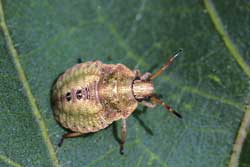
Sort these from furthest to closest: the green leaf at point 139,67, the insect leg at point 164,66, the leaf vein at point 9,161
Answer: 1. the insect leg at point 164,66
2. the green leaf at point 139,67
3. the leaf vein at point 9,161

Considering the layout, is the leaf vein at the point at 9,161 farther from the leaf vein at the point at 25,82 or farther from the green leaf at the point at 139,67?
the leaf vein at the point at 25,82

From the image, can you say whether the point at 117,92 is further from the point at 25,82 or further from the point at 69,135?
the point at 25,82

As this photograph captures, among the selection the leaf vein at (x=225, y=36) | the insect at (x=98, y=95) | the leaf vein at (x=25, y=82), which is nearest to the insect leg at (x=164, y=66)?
the insect at (x=98, y=95)

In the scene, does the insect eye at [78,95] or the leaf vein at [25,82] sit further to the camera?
the insect eye at [78,95]

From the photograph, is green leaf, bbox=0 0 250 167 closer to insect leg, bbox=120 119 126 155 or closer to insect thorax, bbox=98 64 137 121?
insect leg, bbox=120 119 126 155

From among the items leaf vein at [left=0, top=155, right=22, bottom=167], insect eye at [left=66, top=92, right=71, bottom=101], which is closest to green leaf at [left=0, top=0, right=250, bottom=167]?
leaf vein at [left=0, top=155, right=22, bottom=167]

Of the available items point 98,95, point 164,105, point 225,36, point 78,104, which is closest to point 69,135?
point 78,104

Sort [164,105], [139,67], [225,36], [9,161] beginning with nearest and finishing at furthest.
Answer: [9,161] < [164,105] < [225,36] < [139,67]
